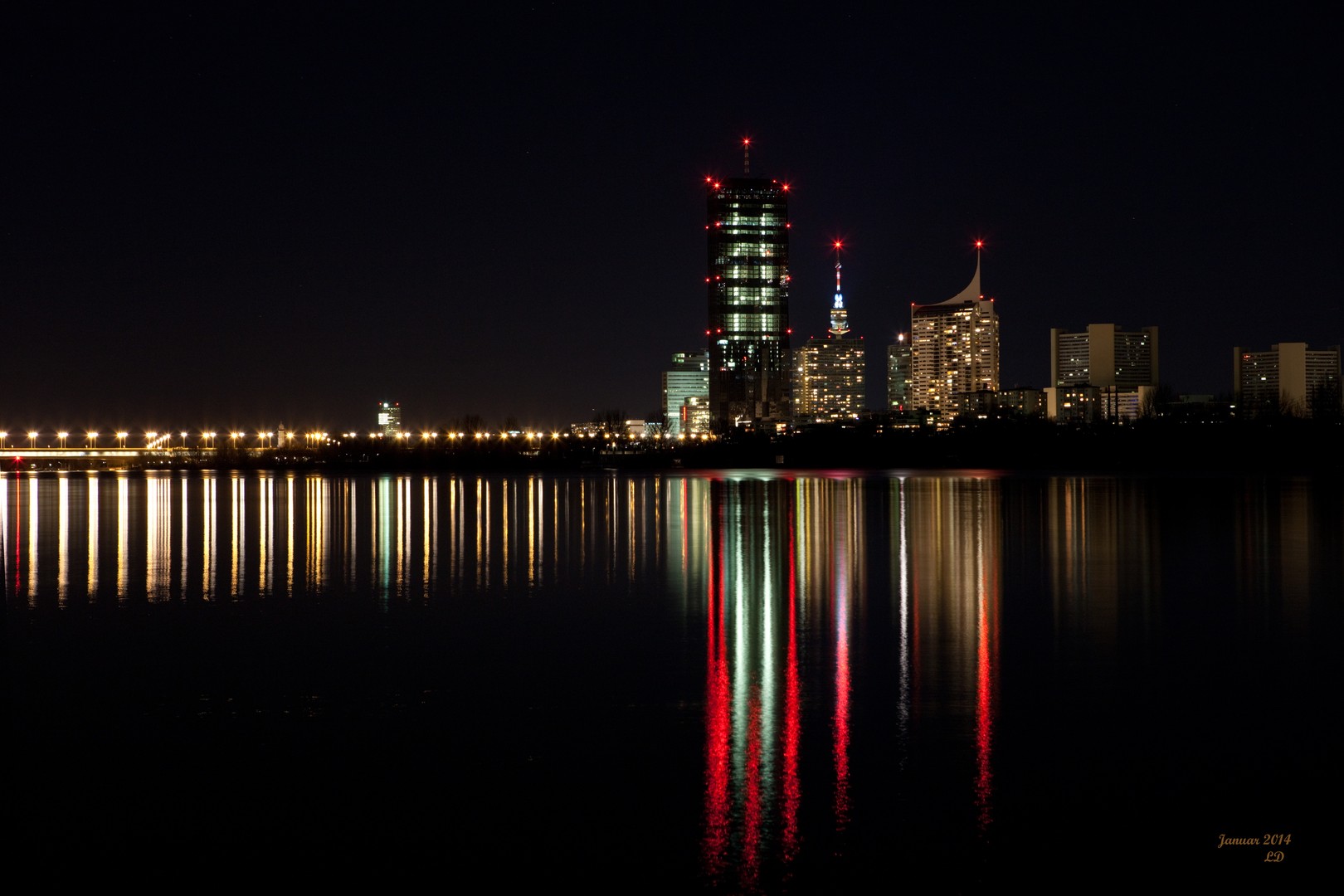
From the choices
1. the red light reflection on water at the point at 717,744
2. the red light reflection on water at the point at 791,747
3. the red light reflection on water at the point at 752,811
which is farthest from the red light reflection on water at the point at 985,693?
the red light reflection on water at the point at 717,744

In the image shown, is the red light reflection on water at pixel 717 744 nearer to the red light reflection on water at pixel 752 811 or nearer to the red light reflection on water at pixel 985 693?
the red light reflection on water at pixel 752 811

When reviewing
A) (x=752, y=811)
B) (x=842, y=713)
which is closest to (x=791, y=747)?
(x=842, y=713)

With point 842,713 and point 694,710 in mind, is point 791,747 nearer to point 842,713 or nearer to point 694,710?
point 842,713

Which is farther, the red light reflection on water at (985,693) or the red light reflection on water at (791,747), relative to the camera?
the red light reflection on water at (985,693)

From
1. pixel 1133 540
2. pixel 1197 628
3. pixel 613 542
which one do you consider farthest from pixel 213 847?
pixel 1133 540

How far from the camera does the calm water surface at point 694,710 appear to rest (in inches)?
345

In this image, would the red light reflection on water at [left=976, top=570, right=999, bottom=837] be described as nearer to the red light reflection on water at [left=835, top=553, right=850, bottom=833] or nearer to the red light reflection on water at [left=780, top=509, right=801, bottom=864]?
the red light reflection on water at [left=835, top=553, right=850, bottom=833]

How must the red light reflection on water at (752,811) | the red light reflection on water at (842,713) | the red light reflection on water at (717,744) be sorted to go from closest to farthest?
the red light reflection on water at (752,811) < the red light reflection on water at (717,744) < the red light reflection on water at (842,713)

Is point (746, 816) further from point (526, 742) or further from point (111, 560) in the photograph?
point (111, 560)

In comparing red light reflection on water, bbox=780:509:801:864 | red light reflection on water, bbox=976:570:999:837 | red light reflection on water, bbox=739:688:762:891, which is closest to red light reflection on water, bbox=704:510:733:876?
red light reflection on water, bbox=739:688:762:891

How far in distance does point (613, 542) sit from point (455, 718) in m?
19.5

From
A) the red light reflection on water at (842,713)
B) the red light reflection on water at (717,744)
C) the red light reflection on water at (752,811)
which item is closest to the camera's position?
the red light reflection on water at (752,811)

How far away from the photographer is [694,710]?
12328mm

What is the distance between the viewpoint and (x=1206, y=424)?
141 meters
